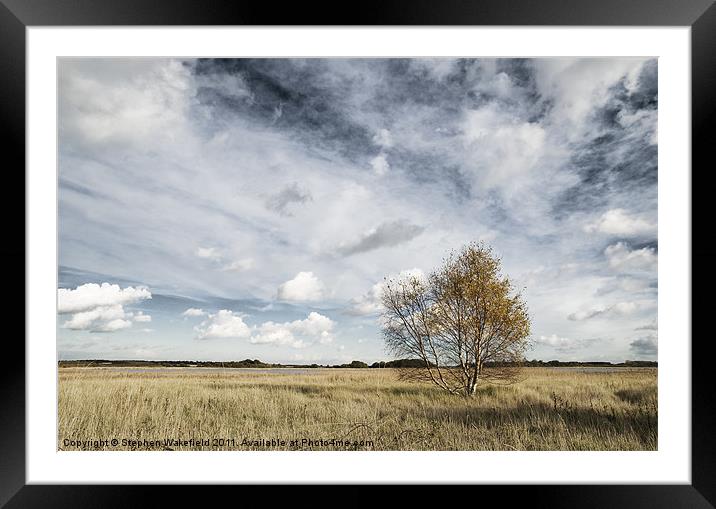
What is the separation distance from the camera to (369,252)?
134 inches

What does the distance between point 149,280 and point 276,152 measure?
4.48ft

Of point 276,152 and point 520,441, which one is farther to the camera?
point 276,152

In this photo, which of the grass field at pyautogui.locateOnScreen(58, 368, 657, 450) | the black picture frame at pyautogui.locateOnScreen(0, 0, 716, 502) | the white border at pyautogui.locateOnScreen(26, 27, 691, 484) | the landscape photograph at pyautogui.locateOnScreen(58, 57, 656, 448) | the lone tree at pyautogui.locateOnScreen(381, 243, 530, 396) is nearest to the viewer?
the black picture frame at pyautogui.locateOnScreen(0, 0, 716, 502)

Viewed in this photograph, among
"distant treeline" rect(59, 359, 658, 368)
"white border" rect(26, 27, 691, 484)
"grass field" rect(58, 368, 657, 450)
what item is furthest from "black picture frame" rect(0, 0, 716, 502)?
"distant treeline" rect(59, 359, 658, 368)

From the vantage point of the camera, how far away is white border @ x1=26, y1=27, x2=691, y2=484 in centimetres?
225

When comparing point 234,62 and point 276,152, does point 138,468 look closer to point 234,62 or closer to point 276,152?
point 276,152

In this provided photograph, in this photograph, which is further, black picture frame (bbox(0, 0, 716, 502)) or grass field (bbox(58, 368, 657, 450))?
grass field (bbox(58, 368, 657, 450))

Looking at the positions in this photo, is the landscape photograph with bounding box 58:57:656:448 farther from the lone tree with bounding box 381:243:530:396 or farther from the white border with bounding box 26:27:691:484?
the white border with bounding box 26:27:691:484

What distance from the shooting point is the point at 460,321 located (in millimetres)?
3516

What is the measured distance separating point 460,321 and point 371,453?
141cm

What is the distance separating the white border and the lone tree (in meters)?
1.05
